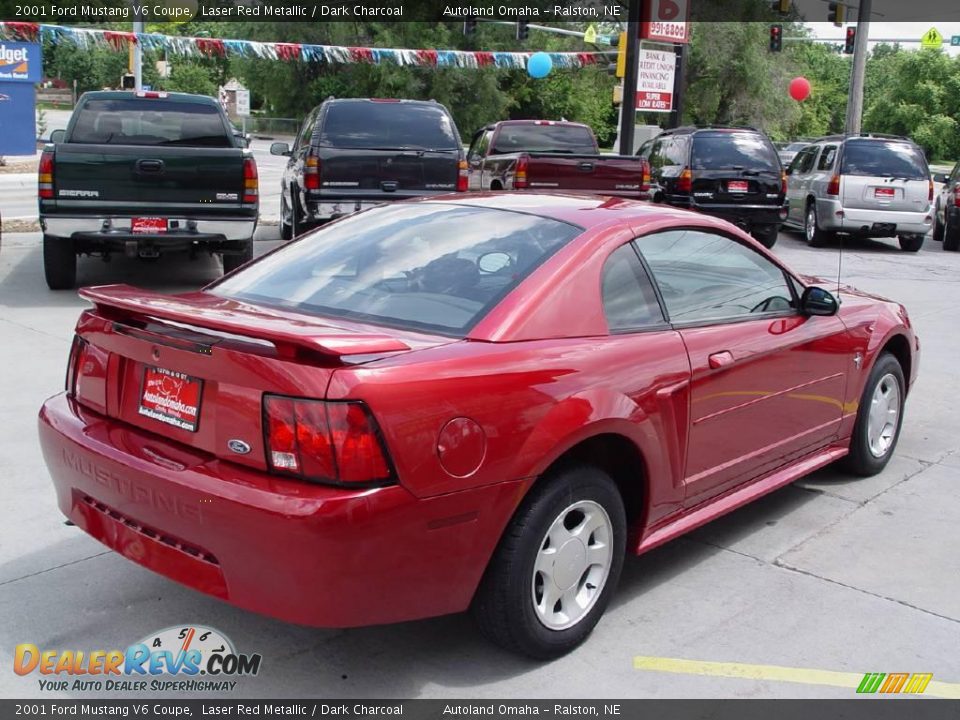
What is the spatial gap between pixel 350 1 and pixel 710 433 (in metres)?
50.2

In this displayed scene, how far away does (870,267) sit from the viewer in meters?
15.4

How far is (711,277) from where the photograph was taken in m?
4.56

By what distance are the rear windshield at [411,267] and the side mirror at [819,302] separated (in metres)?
1.39

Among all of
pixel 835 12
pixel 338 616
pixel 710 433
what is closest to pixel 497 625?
pixel 338 616

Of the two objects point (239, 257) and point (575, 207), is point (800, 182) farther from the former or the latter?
point (575, 207)

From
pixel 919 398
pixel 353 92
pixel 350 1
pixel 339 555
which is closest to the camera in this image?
pixel 339 555

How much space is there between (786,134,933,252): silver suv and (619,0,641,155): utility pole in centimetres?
621

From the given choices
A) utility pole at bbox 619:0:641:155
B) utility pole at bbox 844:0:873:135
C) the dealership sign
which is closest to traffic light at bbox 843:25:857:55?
utility pole at bbox 844:0:873:135

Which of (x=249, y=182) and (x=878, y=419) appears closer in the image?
(x=878, y=419)

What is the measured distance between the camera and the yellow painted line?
363cm

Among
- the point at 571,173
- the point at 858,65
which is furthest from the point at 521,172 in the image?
the point at 858,65

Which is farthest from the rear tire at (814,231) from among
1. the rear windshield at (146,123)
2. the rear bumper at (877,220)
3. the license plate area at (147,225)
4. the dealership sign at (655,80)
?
the license plate area at (147,225)

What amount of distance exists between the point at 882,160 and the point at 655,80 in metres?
8.47

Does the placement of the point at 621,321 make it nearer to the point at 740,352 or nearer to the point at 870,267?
the point at 740,352
